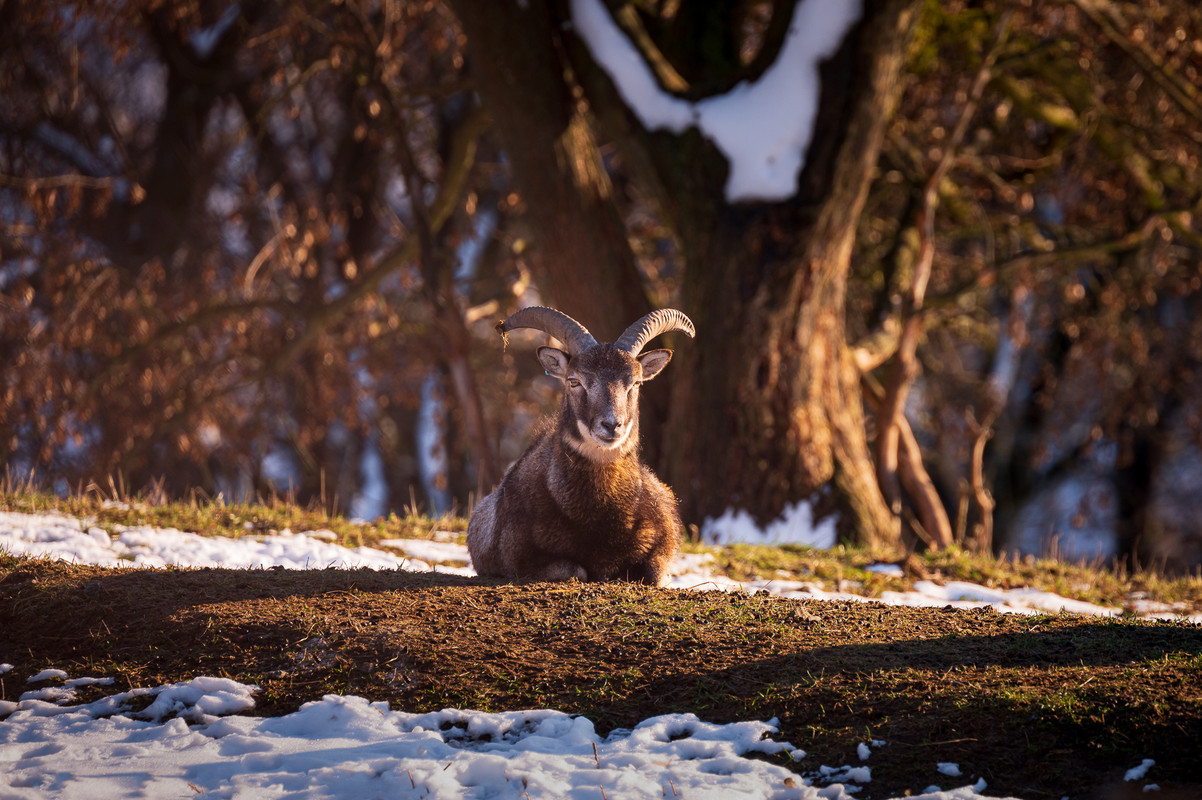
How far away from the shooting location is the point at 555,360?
770 centimetres

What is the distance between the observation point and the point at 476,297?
2033 cm

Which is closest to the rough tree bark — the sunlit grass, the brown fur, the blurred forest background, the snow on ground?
the blurred forest background

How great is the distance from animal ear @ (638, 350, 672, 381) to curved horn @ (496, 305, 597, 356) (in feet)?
1.79

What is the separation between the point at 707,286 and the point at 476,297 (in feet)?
30.5

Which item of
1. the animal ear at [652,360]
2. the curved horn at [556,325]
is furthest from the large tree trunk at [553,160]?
the curved horn at [556,325]

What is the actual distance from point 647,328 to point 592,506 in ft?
4.95

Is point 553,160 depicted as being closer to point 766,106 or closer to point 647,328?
point 766,106

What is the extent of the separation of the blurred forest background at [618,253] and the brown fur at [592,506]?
4027 mm

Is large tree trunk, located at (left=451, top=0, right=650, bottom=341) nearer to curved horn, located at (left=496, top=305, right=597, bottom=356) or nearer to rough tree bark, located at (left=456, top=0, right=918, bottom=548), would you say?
rough tree bark, located at (left=456, top=0, right=918, bottom=548)

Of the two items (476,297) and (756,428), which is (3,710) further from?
(476,297)

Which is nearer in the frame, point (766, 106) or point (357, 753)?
point (357, 753)

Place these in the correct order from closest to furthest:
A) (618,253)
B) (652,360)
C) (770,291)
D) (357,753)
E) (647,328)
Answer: (357,753)
(647,328)
(652,360)
(770,291)
(618,253)

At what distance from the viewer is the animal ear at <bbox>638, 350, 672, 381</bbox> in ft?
26.3

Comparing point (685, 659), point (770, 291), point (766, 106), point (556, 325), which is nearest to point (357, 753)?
point (685, 659)
